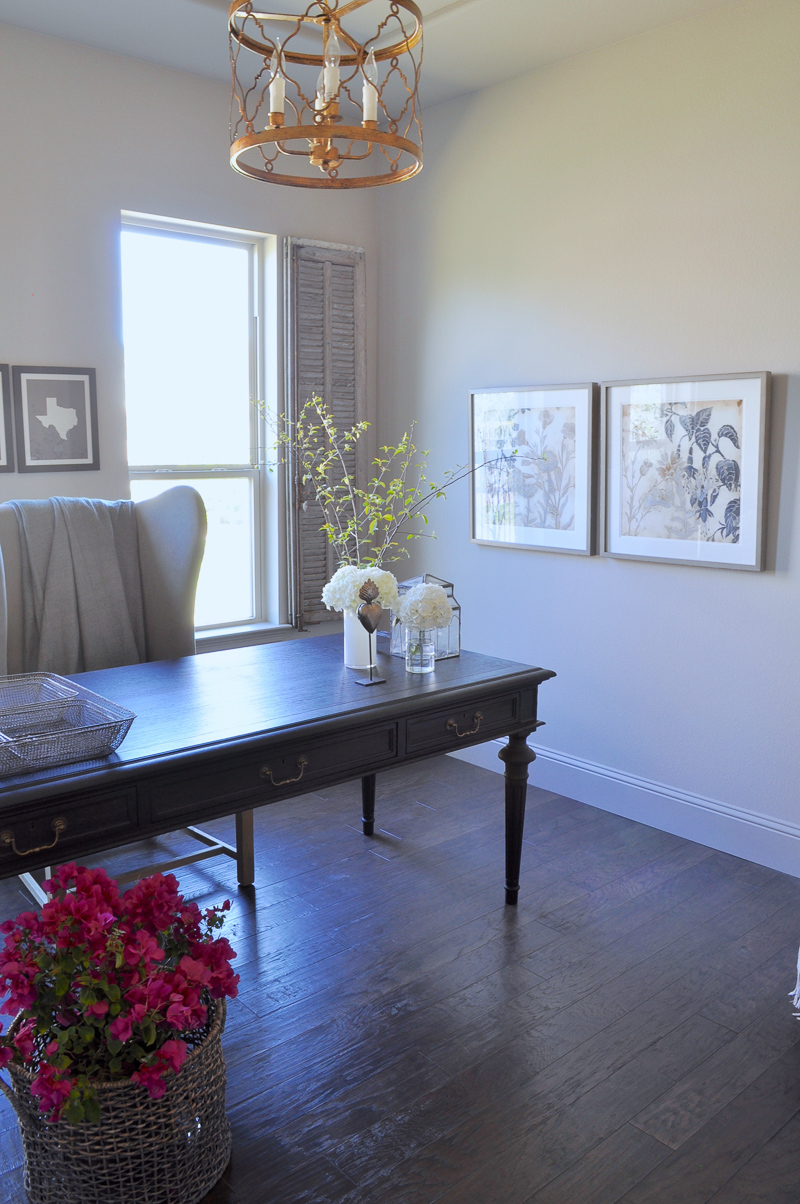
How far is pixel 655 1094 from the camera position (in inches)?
82.9

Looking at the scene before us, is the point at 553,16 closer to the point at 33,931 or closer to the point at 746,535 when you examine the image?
the point at 746,535

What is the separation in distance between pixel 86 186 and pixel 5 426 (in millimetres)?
947

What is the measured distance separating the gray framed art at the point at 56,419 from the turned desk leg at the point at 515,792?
196 centimetres

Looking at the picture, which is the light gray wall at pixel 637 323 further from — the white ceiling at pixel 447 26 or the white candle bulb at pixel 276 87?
the white candle bulb at pixel 276 87

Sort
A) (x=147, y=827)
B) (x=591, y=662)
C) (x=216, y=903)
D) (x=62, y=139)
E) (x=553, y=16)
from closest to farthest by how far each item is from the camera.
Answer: (x=147, y=827) → (x=216, y=903) → (x=553, y=16) → (x=62, y=139) → (x=591, y=662)

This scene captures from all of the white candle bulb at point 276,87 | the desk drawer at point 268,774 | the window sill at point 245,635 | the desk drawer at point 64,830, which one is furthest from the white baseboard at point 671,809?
the white candle bulb at point 276,87

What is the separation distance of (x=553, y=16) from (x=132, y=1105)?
11.1 feet

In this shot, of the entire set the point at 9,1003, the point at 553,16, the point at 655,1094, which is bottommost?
the point at 655,1094

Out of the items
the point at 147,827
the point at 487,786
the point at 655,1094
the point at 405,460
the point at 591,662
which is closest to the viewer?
the point at 147,827

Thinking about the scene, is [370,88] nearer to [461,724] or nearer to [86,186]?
[461,724]

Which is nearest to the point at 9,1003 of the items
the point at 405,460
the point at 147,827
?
the point at 147,827

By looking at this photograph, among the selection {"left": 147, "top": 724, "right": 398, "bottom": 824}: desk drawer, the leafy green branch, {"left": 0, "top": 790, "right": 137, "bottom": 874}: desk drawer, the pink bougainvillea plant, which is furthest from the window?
the pink bougainvillea plant

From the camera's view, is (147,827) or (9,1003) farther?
(147,827)

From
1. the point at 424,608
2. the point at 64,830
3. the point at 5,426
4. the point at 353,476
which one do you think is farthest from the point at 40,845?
the point at 353,476
